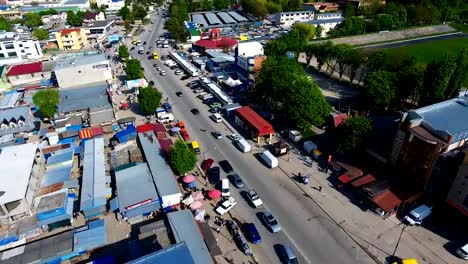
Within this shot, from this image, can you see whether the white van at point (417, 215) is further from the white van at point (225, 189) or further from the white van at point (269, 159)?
the white van at point (225, 189)

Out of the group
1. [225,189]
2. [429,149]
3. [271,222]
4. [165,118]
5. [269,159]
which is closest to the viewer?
[271,222]

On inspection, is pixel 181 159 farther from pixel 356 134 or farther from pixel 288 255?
pixel 356 134

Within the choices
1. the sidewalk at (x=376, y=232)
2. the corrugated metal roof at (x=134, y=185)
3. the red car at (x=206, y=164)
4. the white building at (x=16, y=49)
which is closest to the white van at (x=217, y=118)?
the red car at (x=206, y=164)

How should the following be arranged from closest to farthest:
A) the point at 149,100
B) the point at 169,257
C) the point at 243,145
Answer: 1. the point at 169,257
2. the point at 243,145
3. the point at 149,100

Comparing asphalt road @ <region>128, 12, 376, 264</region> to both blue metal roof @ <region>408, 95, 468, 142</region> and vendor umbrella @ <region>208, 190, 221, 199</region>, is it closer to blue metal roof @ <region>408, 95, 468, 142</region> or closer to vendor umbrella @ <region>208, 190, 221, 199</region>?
vendor umbrella @ <region>208, 190, 221, 199</region>

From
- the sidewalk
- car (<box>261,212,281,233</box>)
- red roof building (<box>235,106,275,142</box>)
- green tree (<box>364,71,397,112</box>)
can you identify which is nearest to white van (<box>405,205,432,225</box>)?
the sidewalk

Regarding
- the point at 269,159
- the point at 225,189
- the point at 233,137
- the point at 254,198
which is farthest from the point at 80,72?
the point at 254,198
